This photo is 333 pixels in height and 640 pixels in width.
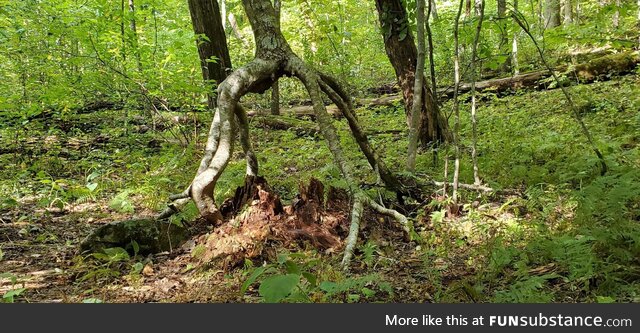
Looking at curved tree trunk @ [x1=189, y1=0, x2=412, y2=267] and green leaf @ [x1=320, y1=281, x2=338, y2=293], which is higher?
curved tree trunk @ [x1=189, y1=0, x2=412, y2=267]

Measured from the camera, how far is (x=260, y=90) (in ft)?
17.1

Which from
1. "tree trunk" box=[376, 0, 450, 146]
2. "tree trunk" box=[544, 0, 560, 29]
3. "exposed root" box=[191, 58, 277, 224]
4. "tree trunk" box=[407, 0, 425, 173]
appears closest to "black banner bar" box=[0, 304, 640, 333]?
"exposed root" box=[191, 58, 277, 224]

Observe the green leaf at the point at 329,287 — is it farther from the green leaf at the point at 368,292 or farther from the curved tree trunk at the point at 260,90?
the curved tree trunk at the point at 260,90

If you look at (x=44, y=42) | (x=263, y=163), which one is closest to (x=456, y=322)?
(x=263, y=163)

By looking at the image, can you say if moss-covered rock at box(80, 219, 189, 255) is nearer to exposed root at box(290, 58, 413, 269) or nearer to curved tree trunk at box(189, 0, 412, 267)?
curved tree trunk at box(189, 0, 412, 267)

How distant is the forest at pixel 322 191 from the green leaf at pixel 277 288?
0.04 feet

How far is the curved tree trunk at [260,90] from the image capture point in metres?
4.63

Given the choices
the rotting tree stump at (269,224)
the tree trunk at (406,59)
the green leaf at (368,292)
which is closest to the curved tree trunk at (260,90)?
the rotting tree stump at (269,224)

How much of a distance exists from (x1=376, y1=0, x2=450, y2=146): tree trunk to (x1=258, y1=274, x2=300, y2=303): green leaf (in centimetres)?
535

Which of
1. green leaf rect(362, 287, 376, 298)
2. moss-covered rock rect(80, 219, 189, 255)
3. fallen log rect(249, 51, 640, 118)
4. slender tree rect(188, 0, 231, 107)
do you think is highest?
slender tree rect(188, 0, 231, 107)

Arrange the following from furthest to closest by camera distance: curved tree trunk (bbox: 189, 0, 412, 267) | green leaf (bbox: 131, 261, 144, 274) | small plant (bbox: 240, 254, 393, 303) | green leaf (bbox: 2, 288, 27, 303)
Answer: curved tree trunk (bbox: 189, 0, 412, 267) → green leaf (bbox: 131, 261, 144, 274) → green leaf (bbox: 2, 288, 27, 303) → small plant (bbox: 240, 254, 393, 303)

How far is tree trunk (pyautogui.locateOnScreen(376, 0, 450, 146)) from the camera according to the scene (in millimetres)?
7199

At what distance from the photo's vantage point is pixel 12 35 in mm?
7758

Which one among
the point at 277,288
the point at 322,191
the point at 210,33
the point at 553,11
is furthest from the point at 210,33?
the point at 553,11
